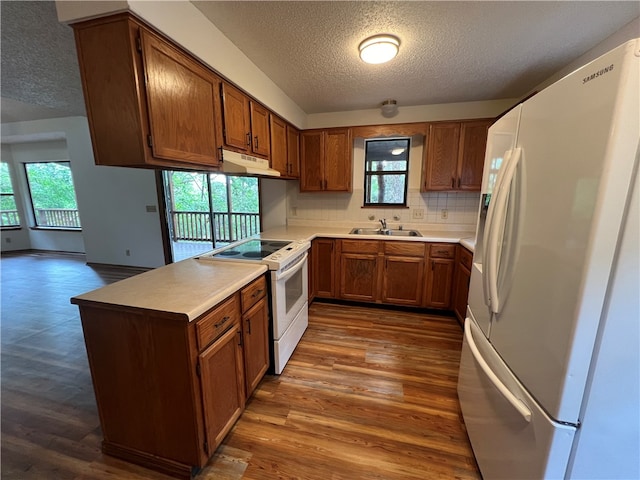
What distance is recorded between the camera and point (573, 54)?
6.31 ft

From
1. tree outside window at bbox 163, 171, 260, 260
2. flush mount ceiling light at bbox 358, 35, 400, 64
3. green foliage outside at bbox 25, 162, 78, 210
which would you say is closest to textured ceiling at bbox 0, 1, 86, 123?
flush mount ceiling light at bbox 358, 35, 400, 64

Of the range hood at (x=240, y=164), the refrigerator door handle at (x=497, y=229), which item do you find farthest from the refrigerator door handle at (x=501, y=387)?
the range hood at (x=240, y=164)

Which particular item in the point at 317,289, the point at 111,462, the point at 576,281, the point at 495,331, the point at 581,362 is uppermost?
the point at 576,281

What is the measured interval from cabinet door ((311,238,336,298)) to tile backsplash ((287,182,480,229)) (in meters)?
0.64

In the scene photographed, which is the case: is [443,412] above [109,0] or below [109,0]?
below

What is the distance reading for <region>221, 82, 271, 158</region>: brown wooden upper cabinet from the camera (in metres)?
1.88

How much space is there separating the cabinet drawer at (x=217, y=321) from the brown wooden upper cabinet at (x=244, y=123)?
1183 millimetres

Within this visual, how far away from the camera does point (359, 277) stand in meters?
3.05

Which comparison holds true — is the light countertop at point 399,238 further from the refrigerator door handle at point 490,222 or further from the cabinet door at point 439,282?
the refrigerator door handle at point 490,222

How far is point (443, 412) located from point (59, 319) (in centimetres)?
381

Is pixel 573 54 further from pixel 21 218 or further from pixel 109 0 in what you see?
pixel 21 218

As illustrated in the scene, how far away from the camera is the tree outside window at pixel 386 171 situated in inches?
130

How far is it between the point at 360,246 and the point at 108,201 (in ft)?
14.5

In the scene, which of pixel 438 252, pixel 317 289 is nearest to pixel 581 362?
pixel 438 252
